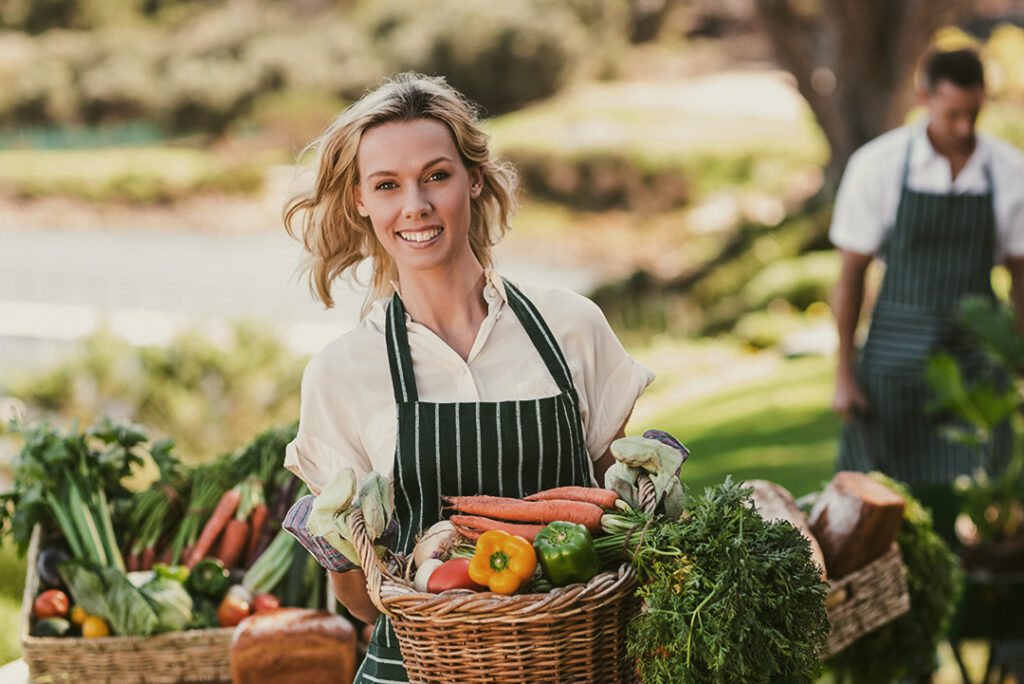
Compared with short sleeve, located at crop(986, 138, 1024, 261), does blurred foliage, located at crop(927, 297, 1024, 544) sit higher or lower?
lower

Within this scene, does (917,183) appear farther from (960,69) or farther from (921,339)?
(921,339)

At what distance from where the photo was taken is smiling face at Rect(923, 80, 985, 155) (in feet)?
13.3

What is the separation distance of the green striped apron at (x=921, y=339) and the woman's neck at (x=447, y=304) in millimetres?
2527

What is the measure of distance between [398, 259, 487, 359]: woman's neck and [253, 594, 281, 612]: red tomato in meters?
1.31

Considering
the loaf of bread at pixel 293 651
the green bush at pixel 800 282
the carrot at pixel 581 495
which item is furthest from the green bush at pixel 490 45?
the carrot at pixel 581 495

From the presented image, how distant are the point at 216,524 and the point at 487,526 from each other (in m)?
1.68

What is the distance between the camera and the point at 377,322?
226 cm

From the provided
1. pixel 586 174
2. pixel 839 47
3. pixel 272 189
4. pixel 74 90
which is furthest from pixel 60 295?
pixel 839 47

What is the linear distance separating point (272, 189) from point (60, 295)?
18.8ft

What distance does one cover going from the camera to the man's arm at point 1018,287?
4379 mm

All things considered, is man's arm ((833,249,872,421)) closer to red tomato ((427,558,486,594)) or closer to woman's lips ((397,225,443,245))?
woman's lips ((397,225,443,245))

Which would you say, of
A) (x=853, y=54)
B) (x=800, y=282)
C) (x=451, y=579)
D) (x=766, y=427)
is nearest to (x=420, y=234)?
(x=451, y=579)

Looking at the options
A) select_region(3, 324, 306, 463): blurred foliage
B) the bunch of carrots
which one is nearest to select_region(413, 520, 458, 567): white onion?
the bunch of carrots

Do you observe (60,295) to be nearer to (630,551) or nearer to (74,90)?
(74,90)
